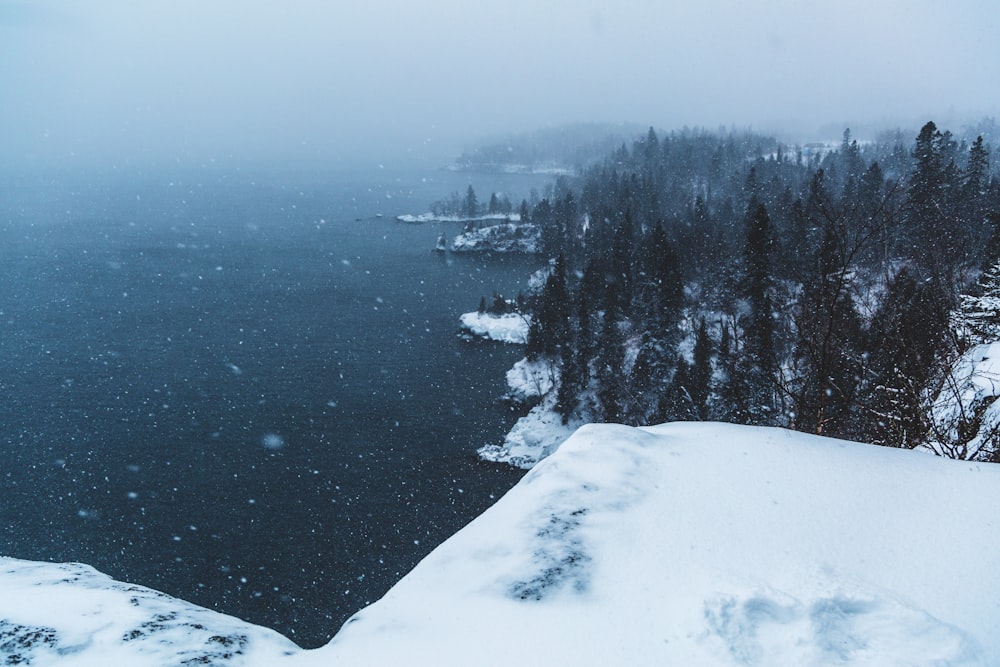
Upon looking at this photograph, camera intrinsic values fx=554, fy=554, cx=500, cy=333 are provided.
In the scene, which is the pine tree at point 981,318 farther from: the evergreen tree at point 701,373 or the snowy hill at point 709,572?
the evergreen tree at point 701,373

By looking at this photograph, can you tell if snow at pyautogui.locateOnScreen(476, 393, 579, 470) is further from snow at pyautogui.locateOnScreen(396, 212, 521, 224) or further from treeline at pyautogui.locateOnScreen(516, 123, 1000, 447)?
snow at pyautogui.locateOnScreen(396, 212, 521, 224)

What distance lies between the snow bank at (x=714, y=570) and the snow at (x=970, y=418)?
2511 mm

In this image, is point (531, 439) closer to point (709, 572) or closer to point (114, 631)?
point (709, 572)

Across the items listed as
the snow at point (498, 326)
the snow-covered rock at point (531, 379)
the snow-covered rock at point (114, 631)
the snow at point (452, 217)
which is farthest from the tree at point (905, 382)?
the snow at point (452, 217)

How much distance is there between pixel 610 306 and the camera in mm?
47531

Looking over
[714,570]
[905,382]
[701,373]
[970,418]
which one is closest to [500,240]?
[701,373]

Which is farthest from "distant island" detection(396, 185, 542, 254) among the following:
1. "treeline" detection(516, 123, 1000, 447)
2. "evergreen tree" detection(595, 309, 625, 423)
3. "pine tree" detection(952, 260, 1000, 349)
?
"pine tree" detection(952, 260, 1000, 349)

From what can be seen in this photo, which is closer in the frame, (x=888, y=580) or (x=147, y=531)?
(x=888, y=580)

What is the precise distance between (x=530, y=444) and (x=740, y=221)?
165ft

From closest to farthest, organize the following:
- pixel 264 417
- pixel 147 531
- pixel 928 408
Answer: pixel 928 408 < pixel 147 531 < pixel 264 417

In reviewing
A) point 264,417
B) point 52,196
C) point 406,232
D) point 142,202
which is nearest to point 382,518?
point 264,417

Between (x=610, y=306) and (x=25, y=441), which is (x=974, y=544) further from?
(x=25, y=441)

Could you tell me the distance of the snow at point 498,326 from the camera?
5791 cm

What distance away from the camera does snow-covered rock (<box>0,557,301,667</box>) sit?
4.54 metres
